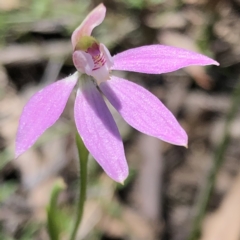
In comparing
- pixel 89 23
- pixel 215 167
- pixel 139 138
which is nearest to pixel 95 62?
pixel 89 23

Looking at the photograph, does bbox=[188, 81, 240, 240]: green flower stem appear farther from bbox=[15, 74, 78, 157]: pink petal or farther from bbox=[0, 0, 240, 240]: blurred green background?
bbox=[15, 74, 78, 157]: pink petal

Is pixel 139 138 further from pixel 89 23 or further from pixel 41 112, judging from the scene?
pixel 41 112

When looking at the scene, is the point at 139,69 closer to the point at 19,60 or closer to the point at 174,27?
the point at 19,60

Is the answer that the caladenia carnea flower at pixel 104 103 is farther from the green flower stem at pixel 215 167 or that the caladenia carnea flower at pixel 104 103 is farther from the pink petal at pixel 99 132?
the green flower stem at pixel 215 167

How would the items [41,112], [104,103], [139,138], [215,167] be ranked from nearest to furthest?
[41,112], [104,103], [215,167], [139,138]

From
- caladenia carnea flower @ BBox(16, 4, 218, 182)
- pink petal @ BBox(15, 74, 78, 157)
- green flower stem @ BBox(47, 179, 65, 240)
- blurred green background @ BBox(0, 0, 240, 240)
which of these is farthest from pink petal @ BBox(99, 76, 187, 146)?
blurred green background @ BBox(0, 0, 240, 240)

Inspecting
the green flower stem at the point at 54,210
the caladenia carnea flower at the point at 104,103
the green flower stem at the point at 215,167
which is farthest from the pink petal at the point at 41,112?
the green flower stem at the point at 215,167
